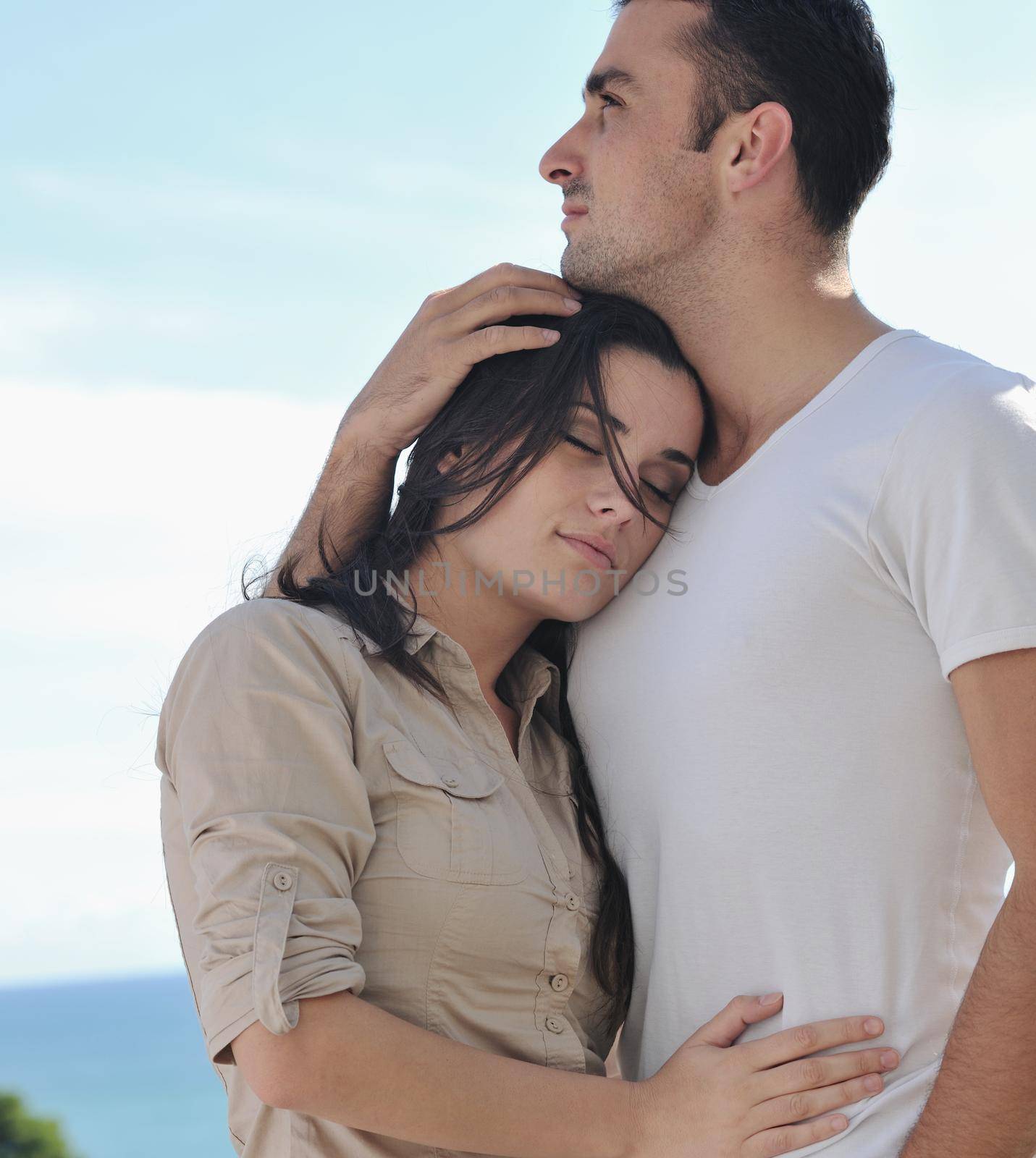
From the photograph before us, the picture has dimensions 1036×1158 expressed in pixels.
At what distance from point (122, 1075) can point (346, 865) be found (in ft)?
253

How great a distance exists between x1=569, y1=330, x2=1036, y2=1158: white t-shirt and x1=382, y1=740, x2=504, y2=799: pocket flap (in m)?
0.35

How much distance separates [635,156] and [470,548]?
936mm

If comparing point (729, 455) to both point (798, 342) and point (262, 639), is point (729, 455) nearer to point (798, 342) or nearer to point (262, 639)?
point (798, 342)

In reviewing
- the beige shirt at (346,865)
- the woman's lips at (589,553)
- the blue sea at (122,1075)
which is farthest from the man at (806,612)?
the blue sea at (122,1075)

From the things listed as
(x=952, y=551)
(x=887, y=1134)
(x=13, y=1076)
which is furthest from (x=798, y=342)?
(x=13, y=1076)

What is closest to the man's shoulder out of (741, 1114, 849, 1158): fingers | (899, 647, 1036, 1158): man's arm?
(899, 647, 1036, 1158): man's arm

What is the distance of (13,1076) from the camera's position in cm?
7356

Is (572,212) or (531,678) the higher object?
(572,212)

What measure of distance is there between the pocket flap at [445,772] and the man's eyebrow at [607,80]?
1539 mm

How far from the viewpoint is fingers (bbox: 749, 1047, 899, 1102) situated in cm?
218

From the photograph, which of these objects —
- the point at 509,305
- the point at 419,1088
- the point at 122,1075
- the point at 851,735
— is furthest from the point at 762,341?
the point at 122,1075

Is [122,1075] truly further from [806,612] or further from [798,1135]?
[806,612]

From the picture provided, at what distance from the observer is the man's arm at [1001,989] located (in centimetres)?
200

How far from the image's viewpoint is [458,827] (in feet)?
7.62
